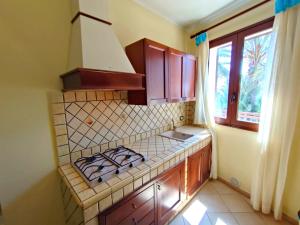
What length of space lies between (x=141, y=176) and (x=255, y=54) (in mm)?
1952

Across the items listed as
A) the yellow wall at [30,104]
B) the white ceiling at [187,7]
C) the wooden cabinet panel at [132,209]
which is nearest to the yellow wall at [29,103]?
the yellow wall at [30,104]

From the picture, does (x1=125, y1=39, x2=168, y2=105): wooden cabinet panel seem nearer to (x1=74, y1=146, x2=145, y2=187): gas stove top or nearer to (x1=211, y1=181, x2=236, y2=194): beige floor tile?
(x1=74, y1=146, x2=145, y2=187): gas stove top

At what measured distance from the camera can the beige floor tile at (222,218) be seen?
1510 mm

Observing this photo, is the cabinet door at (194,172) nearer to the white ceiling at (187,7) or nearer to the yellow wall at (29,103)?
the yellow wall at (29,103)

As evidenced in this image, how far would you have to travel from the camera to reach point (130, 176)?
3.33 ft

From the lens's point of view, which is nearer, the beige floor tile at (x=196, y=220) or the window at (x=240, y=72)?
the beige floor tile at (x=196, y=220)

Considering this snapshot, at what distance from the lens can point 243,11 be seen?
1.61m

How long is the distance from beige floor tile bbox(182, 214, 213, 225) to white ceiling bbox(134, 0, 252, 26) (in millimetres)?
2596

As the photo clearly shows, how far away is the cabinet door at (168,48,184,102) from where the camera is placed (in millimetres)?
1684

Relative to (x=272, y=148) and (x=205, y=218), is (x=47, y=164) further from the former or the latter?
(x=272, y=148)

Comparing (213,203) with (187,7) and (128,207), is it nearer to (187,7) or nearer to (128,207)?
(128,207)

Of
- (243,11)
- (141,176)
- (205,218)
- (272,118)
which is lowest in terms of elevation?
(205,218)

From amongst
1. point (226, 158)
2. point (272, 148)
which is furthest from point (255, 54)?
point (226, 158)

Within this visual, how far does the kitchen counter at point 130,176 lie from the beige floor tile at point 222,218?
78 centimetres
